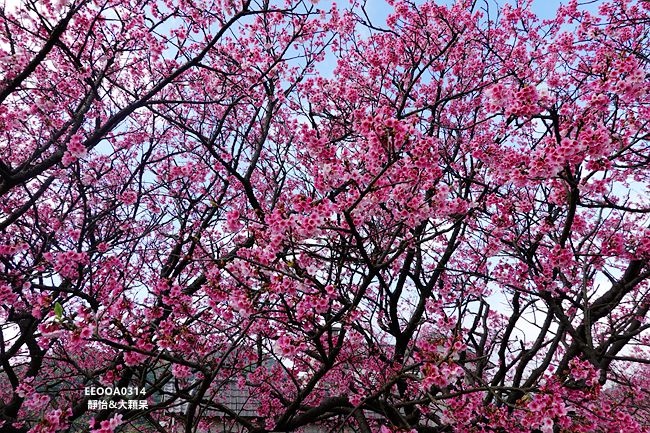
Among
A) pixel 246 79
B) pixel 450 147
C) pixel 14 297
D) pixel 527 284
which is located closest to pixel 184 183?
pixel 246 79

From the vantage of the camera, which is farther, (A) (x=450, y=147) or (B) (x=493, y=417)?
(A) (x=450, y=147)

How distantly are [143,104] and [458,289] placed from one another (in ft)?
18.6

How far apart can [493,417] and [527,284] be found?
8.69 feet

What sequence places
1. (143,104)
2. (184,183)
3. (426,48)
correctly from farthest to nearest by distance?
(184,183) → (426,48) → (143,104)

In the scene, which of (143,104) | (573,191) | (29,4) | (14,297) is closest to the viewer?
(573,191)

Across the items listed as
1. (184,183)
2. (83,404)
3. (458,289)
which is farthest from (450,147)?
(83,404)

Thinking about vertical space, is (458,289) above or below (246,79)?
below

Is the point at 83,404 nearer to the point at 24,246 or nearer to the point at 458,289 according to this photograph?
the point at 24,246

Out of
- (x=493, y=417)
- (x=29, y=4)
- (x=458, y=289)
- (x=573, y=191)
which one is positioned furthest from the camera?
(x=458, y=289)

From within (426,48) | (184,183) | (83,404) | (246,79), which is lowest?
(83,404)

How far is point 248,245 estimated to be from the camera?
597 cm

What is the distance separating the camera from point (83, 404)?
5.55 m

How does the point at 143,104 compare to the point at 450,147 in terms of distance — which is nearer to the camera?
the point at 143,104

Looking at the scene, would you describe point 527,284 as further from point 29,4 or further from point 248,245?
point 29,4
